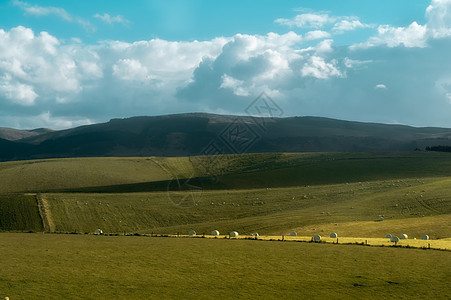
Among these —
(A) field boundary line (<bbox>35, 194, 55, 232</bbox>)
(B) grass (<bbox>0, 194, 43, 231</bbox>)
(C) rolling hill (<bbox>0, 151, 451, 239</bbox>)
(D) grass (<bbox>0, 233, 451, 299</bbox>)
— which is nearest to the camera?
(D) grass (<bbox>0, 233, 451, 299</bbox>)

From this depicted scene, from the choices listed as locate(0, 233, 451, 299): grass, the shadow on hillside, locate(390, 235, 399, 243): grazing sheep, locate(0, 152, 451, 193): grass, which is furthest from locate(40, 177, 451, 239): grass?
locate(0, 233, 451, 299): grass

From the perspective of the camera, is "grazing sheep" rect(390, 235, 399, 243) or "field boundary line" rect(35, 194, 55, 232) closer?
"grazing sheep" rect(390, 235, 399, 243)

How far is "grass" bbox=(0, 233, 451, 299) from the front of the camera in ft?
75.2

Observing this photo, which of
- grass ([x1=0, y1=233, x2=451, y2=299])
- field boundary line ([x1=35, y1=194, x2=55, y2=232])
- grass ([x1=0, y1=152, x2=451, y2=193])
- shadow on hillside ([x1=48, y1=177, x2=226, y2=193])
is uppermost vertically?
grass ([x1=0, y1=152, x2=451, y2=193])

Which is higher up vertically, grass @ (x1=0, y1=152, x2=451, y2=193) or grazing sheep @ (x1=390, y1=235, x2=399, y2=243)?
grass @ (x1=0, y1=152, x2=451, y2=193)

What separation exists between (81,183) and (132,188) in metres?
13.5

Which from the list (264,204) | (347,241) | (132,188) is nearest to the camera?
(347,241)

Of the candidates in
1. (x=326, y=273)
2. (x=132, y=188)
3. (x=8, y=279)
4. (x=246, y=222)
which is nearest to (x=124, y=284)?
(x=8, y=279)

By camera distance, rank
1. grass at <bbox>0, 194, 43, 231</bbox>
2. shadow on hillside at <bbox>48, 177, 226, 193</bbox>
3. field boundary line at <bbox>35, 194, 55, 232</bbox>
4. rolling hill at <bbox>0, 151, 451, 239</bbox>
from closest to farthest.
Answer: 1. rolling hill at <bbox>0, 151, 451, 239</bbox>
2. field boundary line at <bbox>35, 194, 55, 232</bbox>
3. grass at <bbox>0, 194, 43, 231</bbox>
4. shadow on hillside at <bbox>48, 177, 226, 193</bbox>

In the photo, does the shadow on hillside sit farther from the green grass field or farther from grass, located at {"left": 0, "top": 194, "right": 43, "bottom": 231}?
grass, located at {"left": 0, "top": 194, "right": 43, "bottom": 231}

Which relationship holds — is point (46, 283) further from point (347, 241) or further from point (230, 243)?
point (347, 241)

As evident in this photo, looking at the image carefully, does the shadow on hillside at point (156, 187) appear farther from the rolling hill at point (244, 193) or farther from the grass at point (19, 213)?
the grass at point (19, 213)

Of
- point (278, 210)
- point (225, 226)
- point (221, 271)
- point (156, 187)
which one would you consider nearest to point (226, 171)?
point (156, 187)

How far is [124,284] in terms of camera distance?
2434 cm
